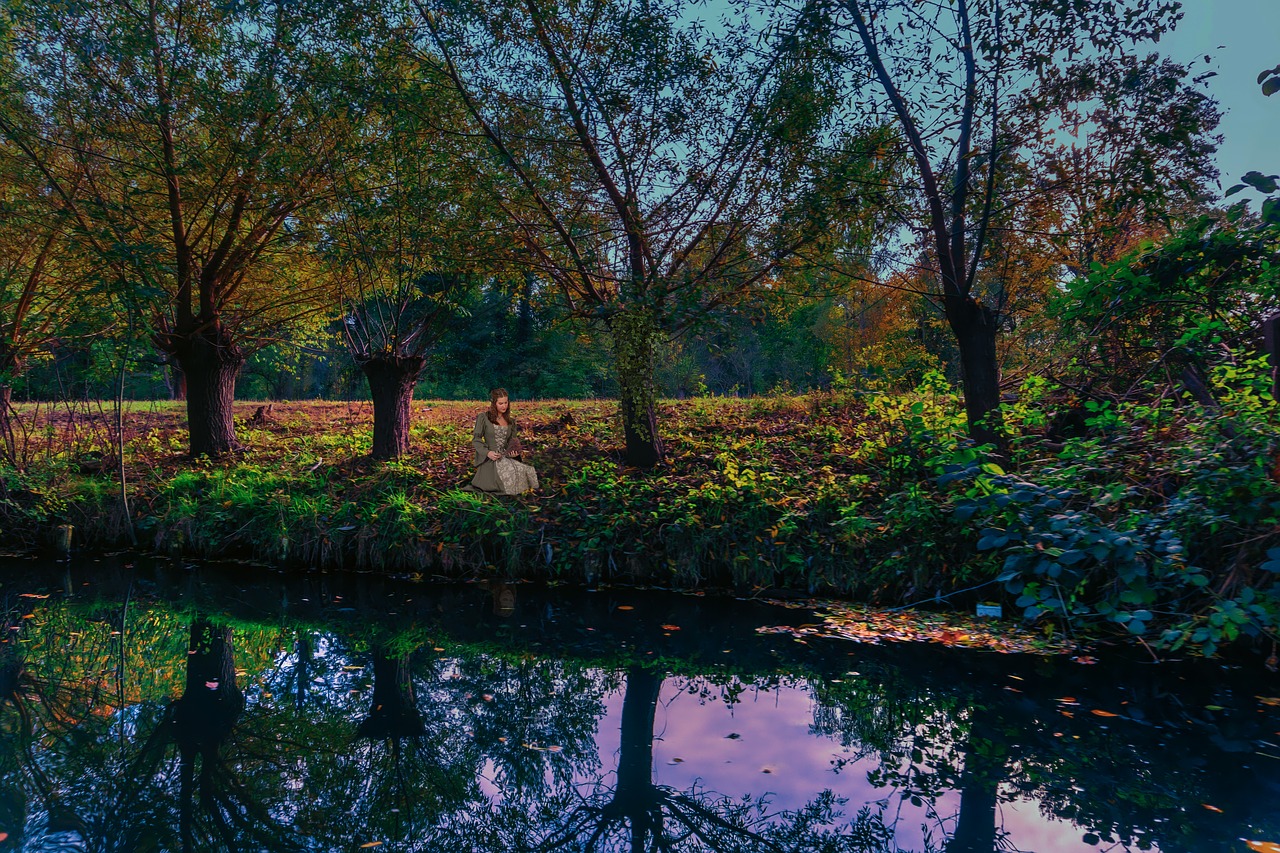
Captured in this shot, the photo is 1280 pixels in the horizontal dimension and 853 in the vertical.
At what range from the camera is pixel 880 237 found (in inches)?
369

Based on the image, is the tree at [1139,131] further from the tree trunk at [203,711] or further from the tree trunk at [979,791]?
the tree trunk at [203,711]

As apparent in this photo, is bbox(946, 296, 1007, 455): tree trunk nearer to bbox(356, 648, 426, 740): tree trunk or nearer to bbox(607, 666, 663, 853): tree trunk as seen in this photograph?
bbox(607, 666, 663, 853): tree trunk

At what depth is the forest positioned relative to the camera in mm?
7039

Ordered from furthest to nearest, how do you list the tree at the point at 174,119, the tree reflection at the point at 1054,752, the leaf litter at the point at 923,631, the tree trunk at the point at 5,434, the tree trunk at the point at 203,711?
the tree trunk at the point at 5,434
the tree at the point at 174,119
the leaf litter at the point at 923,631
the tree trunk at the point at 203,711
the tree reflection at the point at 1054,752

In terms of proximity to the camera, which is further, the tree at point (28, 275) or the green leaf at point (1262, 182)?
the tree at point (28, 275)

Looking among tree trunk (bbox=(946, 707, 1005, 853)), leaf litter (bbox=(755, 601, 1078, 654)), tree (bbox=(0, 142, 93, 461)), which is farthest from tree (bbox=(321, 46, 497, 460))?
tree trunk (bbox=(946, 707, 1005, 853))

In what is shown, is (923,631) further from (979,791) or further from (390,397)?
(390,397)

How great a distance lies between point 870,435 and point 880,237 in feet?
8.29

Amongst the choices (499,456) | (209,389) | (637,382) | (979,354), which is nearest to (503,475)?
(499,456)

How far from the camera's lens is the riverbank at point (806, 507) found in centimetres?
597

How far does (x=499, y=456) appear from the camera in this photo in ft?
31.8

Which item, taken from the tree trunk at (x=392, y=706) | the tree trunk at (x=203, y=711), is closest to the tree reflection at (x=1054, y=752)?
the tree trunk at (x=392, y=706)

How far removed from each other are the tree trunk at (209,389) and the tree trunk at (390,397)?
2.74 meters

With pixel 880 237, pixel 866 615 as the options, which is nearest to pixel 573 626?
pixel 866 615
